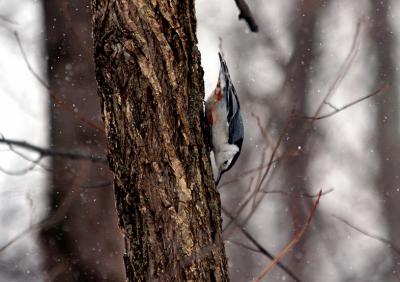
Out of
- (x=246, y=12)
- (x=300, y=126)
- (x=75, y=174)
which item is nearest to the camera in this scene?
(x=246, y=12)

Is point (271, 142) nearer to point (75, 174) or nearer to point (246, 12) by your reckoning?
point (75, 174)

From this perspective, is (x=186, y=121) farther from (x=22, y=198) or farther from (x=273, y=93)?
(x=273, y=93)

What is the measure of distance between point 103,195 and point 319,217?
1.80 meters

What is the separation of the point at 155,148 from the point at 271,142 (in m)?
1.86

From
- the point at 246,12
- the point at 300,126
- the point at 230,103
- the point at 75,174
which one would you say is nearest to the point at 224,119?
the point at 230,103

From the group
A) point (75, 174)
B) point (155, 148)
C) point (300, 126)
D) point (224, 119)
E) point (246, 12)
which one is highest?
point (300, 126)

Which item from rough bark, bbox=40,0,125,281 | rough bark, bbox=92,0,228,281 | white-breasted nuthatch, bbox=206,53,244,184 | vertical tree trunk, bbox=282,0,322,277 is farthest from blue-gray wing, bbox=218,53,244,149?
vertical tree trunk, bbox=282,0,322,277

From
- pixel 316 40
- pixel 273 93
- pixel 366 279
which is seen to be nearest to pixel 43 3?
pixel 273 93

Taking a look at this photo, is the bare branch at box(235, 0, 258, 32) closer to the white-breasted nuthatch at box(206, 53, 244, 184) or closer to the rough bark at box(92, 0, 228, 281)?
the white-breasted nuthatch at box(206, 53, 244, 184)

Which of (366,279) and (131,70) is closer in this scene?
(131,70)

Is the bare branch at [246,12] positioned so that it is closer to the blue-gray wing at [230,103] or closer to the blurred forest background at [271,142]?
the blue-gray wing at [230,103]

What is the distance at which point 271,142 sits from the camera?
9.43 feet

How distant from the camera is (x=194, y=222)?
41.4 inches

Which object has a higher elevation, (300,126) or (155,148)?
(300,126)
